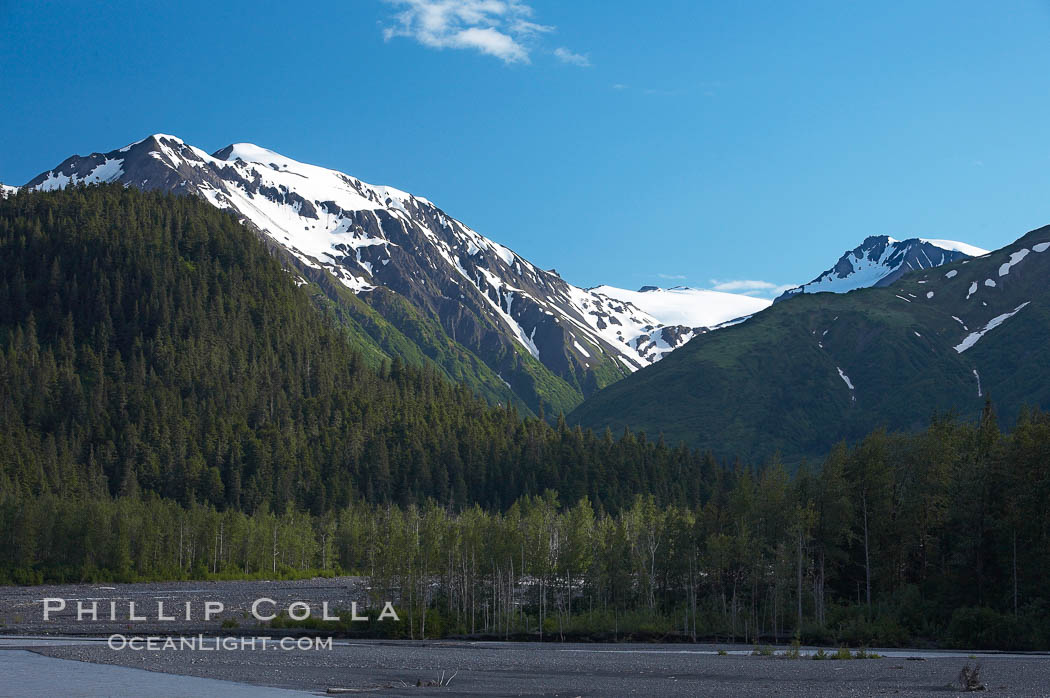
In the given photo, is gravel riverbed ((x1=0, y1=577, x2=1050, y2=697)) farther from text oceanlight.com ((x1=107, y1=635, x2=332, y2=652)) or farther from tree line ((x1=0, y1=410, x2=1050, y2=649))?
tree line ((x1=0, y1=410, x2=1050, y2=649))

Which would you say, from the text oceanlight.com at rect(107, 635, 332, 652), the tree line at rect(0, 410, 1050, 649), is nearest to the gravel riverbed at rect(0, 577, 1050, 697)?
the text oceanlight.com at rect(107, 635, 332, 652)

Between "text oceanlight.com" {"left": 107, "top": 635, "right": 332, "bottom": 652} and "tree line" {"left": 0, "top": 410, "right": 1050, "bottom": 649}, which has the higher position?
"tree line" {"left": 0, "top": 410, "right": 1050, "bottom": 649}

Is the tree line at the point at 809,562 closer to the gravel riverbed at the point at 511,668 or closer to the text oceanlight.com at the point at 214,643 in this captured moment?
the gravel riverbed at the point at 511,668

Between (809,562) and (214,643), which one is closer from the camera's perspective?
(214,643)

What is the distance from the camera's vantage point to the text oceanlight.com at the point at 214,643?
Result: 258 feet

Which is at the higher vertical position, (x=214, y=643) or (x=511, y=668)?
(x=214, y=643)

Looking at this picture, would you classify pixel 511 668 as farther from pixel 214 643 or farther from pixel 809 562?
pixel 809 562

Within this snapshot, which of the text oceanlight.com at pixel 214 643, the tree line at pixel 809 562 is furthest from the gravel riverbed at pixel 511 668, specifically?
the tree line at pixel 809 562

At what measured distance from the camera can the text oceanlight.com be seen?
3093 inches

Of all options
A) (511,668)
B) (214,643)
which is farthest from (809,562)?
(214,643)

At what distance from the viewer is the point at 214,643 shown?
271 feet

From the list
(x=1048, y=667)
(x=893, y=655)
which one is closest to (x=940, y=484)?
(x=893, y=655)

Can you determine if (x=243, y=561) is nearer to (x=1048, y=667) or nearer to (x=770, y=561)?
(x=770, y=561)

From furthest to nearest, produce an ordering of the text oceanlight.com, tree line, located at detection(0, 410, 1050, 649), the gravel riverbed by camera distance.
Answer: tree line, located at detection(0, 410, 1050, 649) → the text oceanlight.com → the gravel riverbed
